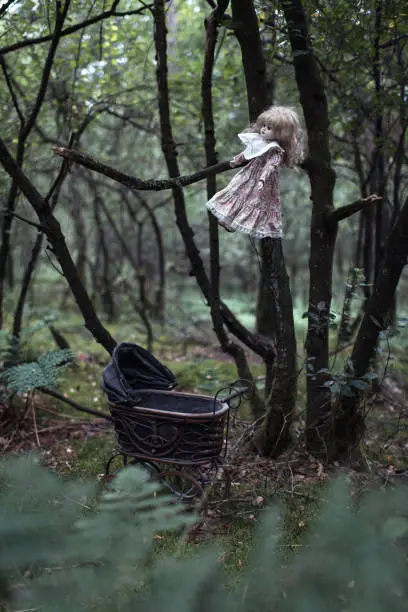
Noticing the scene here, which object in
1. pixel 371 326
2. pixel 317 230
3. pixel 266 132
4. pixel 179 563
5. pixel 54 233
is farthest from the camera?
pixel 54 233

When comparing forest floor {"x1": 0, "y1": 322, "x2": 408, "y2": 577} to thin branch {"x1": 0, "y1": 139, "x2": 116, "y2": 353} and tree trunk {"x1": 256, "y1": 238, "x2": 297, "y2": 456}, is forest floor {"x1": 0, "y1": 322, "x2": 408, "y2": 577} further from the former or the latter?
thin branch {"x1": 0, "y1": 139, "x2": 116, "y2": 353}

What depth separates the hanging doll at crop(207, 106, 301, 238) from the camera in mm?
3867

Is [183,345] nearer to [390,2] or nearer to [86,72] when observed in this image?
[86,72]

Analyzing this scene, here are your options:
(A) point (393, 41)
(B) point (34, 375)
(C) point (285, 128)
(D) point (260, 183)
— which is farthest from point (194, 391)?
(A) point (393, 41)

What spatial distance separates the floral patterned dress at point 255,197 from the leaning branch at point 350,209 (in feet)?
1.89

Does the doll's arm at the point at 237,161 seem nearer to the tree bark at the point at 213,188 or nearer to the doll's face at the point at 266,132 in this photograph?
the doll's face at the point at 266,132

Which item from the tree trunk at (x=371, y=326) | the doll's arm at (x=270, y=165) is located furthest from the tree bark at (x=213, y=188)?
the doll's arm at (x=270, y=165)

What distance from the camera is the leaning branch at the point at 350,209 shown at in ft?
12.1

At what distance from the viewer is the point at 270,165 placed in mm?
3963

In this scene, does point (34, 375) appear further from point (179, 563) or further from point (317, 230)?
point (179, 563)

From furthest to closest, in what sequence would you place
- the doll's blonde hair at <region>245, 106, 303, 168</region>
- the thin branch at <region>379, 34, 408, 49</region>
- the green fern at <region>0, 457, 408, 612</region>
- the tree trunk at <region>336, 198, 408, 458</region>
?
1. the thin branch at <region>379, 34, 408, 49</region>
2. the tree trunk at <region>336, 198, 408, 458</region>
3. the doll's blonde hair at <region>245, 106, 303, 168</region>
4. the green fern at <region>0, 457, 408, 612</region>

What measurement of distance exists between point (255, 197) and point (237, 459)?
2.49 meters

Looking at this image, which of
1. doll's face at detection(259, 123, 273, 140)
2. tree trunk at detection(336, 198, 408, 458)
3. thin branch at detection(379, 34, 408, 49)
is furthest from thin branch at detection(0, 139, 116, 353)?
thin branch at detection(379, 34, 408, 49)

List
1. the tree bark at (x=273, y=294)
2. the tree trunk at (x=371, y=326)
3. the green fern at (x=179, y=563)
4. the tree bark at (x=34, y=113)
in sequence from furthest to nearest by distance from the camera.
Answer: the tree bark at (x=34, y=113) → the tree bark at (x=273, y=294) → the tree trunk at (x=371, y=326) → the green fern at (x=179, y=563)
